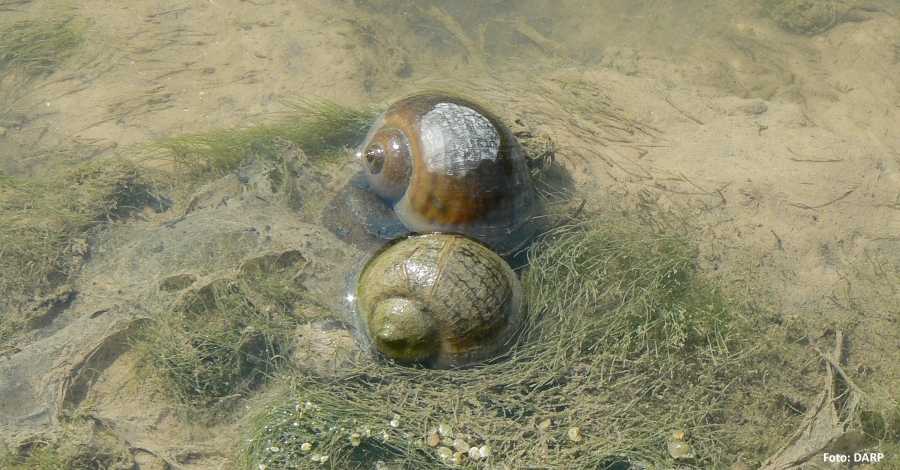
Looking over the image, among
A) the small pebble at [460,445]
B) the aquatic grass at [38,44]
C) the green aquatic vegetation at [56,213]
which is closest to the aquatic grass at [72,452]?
the green aquatic vegetation at [56,213]

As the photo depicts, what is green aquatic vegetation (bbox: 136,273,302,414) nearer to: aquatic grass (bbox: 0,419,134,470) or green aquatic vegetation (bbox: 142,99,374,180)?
aquatic grass (bbox: 0,419,134,470)

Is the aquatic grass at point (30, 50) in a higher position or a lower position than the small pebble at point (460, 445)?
higher

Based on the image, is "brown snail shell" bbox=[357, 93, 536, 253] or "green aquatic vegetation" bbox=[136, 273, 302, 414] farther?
"brown snail shell" bbox=[357, 93, 536, 253]

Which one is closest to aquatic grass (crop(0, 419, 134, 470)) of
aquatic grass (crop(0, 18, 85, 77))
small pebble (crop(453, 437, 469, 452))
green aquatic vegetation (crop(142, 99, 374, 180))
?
small pebble (crop(453, 437, 469, 452))

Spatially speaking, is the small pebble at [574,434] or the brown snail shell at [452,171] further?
the brown snail shell at [452,171]

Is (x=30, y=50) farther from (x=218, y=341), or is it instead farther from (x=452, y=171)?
(x=452, y=171)

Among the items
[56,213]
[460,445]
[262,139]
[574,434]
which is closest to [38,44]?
[56,213]

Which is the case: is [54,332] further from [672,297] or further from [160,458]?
[672,297]

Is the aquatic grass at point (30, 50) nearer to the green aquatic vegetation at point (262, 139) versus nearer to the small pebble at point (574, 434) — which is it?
the green aquatic vegetation at point (262, 139)
